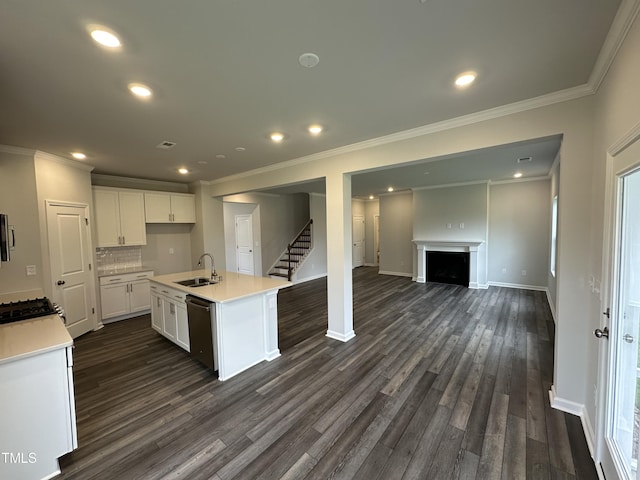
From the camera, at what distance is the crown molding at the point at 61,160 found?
11.6 ft

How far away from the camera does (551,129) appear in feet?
7.39

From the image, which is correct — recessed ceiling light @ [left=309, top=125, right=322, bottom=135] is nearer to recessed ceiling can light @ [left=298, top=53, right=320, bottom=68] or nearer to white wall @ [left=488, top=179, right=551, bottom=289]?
recessed ceiling can light @ [left=298, top=53, right=320, bottom=68]

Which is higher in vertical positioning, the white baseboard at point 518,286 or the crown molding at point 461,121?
the crown molding at point 461,121

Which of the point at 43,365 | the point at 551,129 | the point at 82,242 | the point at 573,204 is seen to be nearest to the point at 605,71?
the point at 551,129

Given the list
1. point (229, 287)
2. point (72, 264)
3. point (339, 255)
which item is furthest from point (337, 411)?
point (72, 264)

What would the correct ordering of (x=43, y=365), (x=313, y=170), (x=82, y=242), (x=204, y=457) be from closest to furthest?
(x=43, y=365) → (x=204, y=457) → (x=313, y=170) → (x=82, y=242)

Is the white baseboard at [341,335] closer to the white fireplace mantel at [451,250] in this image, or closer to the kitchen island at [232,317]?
the kitchen island at [232,317]

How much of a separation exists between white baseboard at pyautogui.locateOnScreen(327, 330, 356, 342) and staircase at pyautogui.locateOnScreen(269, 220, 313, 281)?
11.8ft

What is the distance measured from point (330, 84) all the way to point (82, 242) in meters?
4.66

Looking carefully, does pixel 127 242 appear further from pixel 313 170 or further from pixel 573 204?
pixel 573 204

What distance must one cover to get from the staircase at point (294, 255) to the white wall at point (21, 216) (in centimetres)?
491

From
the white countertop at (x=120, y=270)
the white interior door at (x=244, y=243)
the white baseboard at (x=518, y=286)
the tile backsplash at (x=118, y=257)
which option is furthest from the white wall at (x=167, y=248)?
the white baseboard at (x=518, y=286)

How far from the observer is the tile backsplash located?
5.02 meters

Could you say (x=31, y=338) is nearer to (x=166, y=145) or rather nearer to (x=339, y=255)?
(x=166, y=145)
